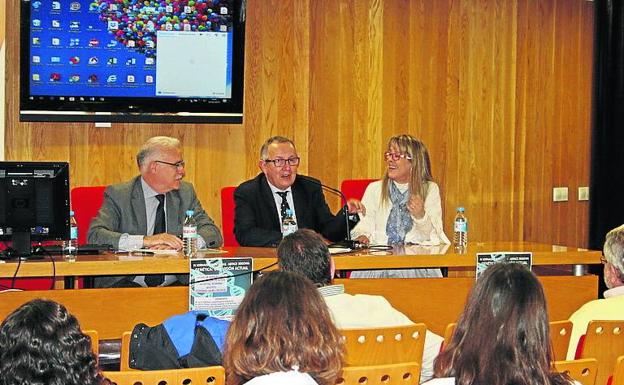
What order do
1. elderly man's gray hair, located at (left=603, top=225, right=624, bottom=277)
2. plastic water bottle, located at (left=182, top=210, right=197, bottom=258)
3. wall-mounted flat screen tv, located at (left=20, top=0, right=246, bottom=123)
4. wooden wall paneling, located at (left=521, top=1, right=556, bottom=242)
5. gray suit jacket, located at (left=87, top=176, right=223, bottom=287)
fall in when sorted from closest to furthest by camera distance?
elderly man's gray hair, located at (left=603, top=225, right=624, bottom=277) < plastic water bottle, located at (left=182, top=210, right=197, bottom=258) < gray suit jacket, located at (left=87, top=176, right=223, bottom=287) < wall-mounted flat screen tv, located at (left=20, top=0, right=246, bottom=123) < wooden wall paneling, located at (left=521, top=1, right=556, bottom=242)

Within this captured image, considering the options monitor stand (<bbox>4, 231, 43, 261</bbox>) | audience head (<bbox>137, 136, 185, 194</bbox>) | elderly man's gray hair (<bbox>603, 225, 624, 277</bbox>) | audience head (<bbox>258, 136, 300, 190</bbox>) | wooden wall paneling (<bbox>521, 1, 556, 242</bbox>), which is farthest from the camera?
wooden wall paneling (<bbox>521, 1, 556, 242</bbox>)

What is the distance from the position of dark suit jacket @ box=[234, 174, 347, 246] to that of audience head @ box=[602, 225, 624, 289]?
182 cm

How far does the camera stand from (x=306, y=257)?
3537mm

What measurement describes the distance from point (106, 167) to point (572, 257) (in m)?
2.96

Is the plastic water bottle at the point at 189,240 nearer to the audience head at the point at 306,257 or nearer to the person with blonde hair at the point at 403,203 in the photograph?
the person with blonde hair at the point at 403,203

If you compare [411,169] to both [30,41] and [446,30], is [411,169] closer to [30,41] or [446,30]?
[446,30]

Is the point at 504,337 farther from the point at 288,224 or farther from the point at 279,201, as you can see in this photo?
the point at 279,201

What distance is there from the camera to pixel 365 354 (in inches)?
135

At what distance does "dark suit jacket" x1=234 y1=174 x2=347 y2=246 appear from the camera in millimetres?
5531

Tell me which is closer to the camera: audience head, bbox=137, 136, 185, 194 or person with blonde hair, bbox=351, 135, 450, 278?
audience head, bbox=137, 136, 185, 194

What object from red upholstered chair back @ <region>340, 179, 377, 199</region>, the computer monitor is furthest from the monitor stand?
red upholstered chair back @ <region>340, 179, 377, 199</region>

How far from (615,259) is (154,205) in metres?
2.54

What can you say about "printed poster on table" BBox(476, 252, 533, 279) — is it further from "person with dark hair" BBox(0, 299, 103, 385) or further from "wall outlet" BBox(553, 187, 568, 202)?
"person with dark hair" BBox(0, 299, 103, 385)

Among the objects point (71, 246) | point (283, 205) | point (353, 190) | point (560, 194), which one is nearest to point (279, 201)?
point (283, 205)
